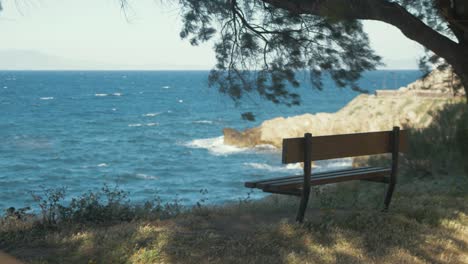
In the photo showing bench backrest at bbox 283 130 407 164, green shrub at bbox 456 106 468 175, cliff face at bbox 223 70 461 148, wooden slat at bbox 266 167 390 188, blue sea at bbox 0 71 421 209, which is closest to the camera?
bench backrest at bbox 283 130 407 164

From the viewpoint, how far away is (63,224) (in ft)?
16.8

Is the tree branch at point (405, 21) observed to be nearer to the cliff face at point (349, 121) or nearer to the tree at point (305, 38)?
the tree at point (305, 38)

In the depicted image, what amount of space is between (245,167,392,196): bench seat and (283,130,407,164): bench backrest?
0.20 m

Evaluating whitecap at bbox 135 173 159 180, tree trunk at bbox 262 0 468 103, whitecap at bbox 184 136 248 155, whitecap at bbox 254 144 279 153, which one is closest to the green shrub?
tree trunk at bbox 262 0 468 103

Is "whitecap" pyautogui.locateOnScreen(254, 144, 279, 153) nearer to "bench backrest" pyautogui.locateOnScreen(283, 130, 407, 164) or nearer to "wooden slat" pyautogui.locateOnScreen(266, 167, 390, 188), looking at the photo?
"wooden slat" pyautogui.locateOnScreen(266, 167, 390, 188)

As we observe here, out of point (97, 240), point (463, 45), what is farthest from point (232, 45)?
point (97, 240)

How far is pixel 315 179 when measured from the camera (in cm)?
507

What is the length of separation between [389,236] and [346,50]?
2.69 meters

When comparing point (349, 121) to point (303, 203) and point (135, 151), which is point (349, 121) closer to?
point (135, 151)

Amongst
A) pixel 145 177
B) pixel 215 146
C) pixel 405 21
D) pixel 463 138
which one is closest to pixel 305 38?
pixel 405 21

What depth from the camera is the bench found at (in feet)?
15.9

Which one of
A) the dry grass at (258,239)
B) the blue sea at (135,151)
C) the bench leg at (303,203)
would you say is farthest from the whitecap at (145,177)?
the bench leg at (303,203)

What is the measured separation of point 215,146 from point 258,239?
98.2 feet

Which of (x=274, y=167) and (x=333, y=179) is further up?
(x=333, y=179)
